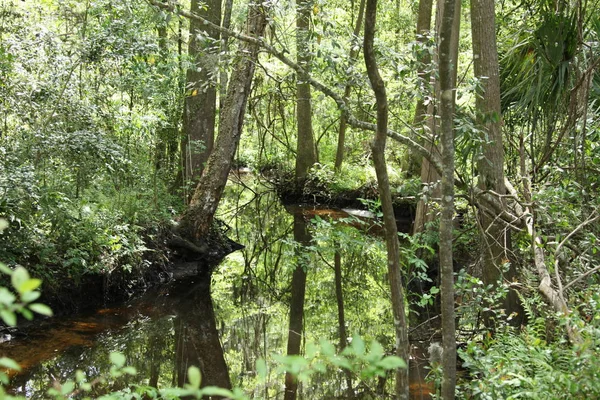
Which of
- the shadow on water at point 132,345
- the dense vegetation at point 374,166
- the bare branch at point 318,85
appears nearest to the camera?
the dense vegetation at point 374,166

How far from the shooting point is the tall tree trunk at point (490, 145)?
639 centimetres

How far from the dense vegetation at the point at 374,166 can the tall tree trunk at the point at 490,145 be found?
0.02 meters

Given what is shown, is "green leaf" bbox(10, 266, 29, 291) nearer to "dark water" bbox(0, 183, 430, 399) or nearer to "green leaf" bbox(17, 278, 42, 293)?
"green leaf" bbox(17, 278, 42, 293)

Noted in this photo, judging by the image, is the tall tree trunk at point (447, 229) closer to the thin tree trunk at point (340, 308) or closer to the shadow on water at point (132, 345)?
the thin tree trunk at point (340, 308)

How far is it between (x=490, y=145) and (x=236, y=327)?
13.8 feet

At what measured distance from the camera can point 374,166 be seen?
5.15 m

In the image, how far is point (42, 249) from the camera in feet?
24.2

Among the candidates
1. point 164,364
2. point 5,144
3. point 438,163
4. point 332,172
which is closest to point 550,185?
point 438,163

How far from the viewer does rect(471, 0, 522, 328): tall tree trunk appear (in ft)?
21.0

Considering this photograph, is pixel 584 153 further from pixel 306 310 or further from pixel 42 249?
pixel 42 249

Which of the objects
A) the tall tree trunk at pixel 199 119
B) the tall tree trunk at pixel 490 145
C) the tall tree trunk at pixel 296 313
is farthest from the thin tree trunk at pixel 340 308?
the tall tree trunk at pixel 199 119

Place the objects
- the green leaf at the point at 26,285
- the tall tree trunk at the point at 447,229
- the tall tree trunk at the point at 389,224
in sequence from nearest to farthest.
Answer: the green leaf at the point at 26,285 → the tall tree trunk at the point at 447,229 → the tall tree trunk at the point at 389,224

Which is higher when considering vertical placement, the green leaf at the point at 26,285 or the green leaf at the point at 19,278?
the green leaf at the point at 19,278

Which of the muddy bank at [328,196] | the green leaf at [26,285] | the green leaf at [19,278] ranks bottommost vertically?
the green leaf at [26,285]
